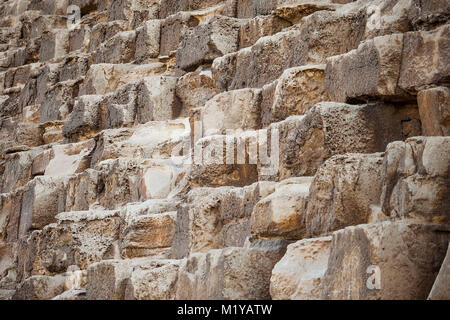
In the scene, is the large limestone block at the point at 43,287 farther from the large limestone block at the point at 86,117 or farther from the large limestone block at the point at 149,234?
the large limestone block at the point at 86,117

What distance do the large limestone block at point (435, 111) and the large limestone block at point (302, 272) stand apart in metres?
1.17

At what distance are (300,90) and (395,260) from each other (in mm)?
3188

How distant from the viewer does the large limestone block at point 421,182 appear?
17.3 ft

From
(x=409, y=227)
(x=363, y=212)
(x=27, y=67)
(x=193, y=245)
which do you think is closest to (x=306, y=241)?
(x=363, y=212)

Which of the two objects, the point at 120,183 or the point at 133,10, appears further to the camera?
the point at 133,10

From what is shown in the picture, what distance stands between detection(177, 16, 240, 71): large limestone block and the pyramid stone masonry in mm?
23

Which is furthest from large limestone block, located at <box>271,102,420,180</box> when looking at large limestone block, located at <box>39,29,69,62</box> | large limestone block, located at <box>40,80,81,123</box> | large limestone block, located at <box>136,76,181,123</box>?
large limestone block, located at <box>39,29,69,62</box>

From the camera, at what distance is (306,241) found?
19.3ft

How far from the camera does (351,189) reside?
5934 millimetres

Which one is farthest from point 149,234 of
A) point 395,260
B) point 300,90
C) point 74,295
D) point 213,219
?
point 395,260

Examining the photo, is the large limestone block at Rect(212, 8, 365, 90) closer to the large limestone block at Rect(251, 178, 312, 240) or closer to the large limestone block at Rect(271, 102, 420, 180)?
the large limestone block at Rect(271, 102, 420, 180)

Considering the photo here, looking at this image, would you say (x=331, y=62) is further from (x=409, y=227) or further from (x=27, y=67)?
(x=27, y=67)

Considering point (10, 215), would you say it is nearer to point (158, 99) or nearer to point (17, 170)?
point (17, 170)

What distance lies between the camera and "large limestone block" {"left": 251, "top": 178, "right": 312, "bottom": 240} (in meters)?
6.43
